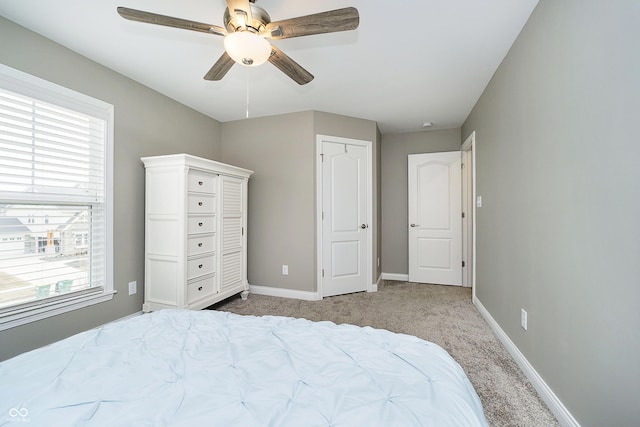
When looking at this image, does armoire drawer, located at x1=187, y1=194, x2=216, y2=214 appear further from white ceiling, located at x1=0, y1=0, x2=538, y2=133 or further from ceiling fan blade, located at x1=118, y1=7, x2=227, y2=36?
ceiling fan blade, located at x1=118, y1=7, x2=227, y2=36

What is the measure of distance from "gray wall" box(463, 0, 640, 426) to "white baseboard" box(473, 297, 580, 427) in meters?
0.04

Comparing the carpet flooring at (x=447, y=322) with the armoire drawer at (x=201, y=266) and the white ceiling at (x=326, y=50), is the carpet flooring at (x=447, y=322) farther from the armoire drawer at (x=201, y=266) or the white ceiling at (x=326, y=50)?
the white ceiling at (x=326, y=50)

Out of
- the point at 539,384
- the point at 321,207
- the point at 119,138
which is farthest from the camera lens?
the point at 321,207

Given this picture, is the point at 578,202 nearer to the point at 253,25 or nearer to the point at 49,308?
the point at 253,25

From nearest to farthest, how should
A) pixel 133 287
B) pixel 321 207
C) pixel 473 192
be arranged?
pixel 133 287
pixel 473 192
pixel 321 207

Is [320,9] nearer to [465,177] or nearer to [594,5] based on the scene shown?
[594,5]

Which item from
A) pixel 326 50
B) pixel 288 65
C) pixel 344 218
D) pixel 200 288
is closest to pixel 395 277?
pixel 344 218

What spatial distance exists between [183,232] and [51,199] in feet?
3.18

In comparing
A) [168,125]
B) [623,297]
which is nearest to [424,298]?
[623,297]

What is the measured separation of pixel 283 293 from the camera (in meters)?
3.57

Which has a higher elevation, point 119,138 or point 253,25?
point 253,25

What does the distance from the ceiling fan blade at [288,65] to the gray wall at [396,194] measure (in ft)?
9.51


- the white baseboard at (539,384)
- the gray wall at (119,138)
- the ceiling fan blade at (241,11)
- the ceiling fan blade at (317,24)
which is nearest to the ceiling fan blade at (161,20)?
the ceiling fan blade at (241,11)

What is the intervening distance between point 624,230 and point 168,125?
12.2 feet
